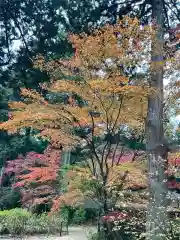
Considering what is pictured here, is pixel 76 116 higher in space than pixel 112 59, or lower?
lower

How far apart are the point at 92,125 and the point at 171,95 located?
2114 millimetres

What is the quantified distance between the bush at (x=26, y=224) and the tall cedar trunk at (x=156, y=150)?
485 cm

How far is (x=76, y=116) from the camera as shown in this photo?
762 centimetres

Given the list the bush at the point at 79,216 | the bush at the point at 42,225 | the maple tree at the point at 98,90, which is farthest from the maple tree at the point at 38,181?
the maple tree at the point at 98,90

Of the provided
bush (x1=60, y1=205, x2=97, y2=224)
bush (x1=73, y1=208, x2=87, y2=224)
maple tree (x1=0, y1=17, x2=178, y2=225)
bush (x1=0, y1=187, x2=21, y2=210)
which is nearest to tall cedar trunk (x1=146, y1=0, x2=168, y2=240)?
maple tree (x1=0, y1=17, x2=178, y2=225)

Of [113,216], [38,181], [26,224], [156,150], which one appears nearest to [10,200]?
[38,181]

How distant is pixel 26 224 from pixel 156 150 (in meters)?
5.66

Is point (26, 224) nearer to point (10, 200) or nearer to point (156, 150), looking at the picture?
point (156, 150)

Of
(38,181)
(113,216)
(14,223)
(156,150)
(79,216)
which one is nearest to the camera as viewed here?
(113,216)

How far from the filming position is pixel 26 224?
1126 cm

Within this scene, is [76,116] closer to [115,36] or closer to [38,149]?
[115,36]

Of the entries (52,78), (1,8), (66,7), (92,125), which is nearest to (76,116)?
(92,125)

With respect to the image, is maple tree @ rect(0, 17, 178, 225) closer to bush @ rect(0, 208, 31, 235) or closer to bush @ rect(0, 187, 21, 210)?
bush @ rect(0, 208, 31, 235)

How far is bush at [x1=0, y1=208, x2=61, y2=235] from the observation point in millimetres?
10807
